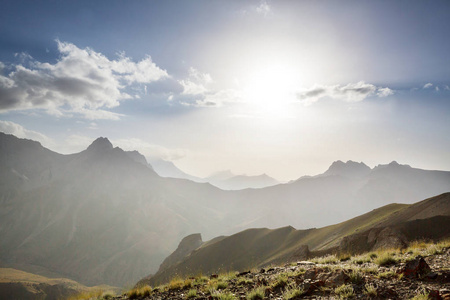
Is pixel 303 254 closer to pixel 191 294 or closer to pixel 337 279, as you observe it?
pixel 337 279

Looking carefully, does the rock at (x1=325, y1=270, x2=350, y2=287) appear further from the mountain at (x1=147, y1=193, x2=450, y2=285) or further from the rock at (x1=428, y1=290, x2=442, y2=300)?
the mountain at (x1=147, y1=193, x2=450, y2=285)

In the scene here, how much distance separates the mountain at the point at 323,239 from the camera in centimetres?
3180

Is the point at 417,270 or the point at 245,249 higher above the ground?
the point at 417,270

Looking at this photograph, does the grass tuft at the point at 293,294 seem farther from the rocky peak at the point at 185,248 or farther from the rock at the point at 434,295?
the rocky peak at the point at 185,248

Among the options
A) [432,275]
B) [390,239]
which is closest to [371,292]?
[432,275]

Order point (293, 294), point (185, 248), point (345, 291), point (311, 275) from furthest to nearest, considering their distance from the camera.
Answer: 1. point (185, 248)
2. point (311, 275)
3. point (293, 294)
4. point (345, 291)

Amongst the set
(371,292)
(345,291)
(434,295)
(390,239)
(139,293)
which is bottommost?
(390,239)

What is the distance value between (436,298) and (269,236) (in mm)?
79041

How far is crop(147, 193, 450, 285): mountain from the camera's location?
104 ft

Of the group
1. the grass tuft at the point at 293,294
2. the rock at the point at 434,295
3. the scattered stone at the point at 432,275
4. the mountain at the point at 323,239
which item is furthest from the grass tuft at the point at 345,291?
the mountain at the point at 323,239

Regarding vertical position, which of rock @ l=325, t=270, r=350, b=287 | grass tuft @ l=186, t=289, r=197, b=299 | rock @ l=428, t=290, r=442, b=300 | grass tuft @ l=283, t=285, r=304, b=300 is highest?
rock @ l=428, t=290, r=442, b=300

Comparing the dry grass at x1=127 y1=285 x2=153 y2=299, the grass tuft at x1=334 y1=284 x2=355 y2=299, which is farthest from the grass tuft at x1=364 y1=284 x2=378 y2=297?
the dry grass at x1=127 y1=285 x2=153 y2=299

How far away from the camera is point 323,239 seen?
182ft

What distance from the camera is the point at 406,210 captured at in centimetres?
4259
